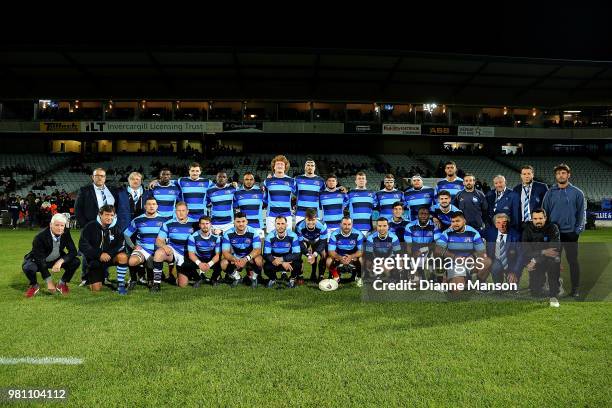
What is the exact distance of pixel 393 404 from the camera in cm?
319

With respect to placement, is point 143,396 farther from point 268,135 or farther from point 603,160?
point 603,160

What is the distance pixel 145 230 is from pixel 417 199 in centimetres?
495

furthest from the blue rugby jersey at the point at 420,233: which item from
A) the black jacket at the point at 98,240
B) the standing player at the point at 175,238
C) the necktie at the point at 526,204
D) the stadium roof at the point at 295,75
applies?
the stadium roof at the point at 295,75

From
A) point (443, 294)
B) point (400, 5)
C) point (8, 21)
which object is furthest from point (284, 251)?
point (8, 21)

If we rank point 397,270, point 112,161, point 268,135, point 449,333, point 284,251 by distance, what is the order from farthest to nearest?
point 268,135 < point 112,161 < point 284,251 < point 397,270 < point 449,333

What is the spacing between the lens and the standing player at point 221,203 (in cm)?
858

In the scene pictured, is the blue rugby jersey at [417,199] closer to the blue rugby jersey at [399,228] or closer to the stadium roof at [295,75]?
the blue rugby jersey at [399,228]

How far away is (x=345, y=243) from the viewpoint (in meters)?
7.90

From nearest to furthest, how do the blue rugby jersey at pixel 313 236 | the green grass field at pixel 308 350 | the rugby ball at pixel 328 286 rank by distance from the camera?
1. the green grass field at pixel 308 350
2. the rugby ball at pixel 328 286
3. the blue rugby jersey at pixel 313 236

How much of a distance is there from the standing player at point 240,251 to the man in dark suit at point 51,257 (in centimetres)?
228

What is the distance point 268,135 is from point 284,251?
91.2ft

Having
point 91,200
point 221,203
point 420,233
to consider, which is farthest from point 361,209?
point 91,200

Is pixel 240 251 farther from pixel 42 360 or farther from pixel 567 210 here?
pixel 567 210

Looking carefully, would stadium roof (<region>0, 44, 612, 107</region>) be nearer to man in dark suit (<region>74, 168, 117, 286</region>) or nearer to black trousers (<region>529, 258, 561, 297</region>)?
man in dark suit (<region>74, 168, 117, 286</region>)
